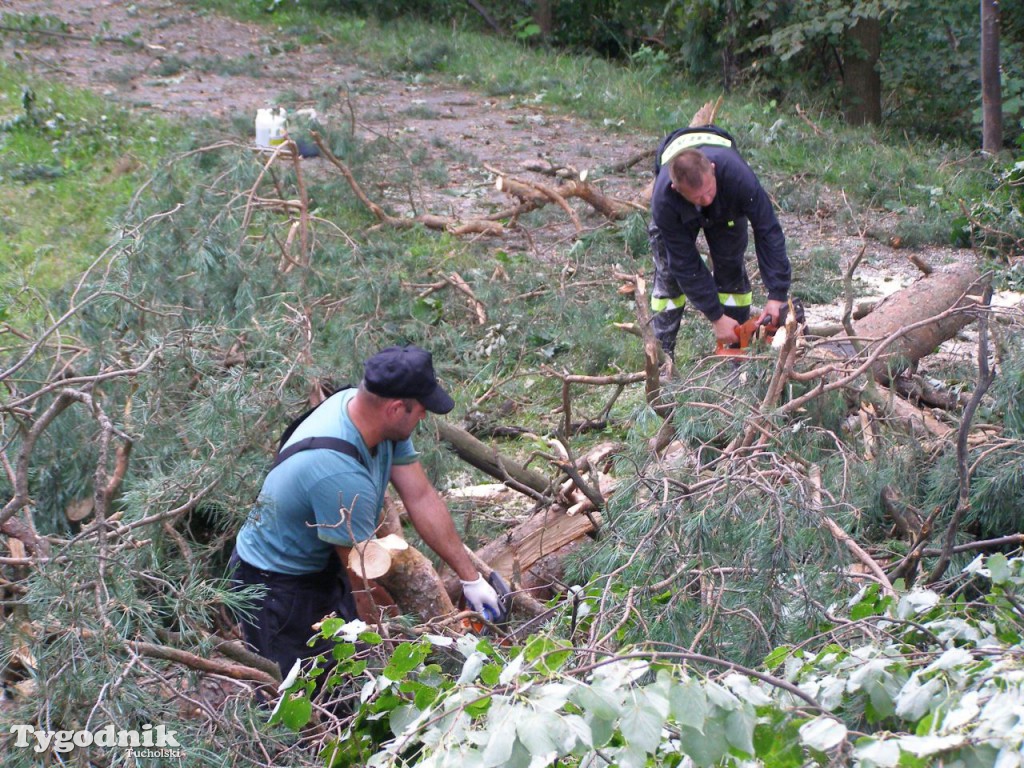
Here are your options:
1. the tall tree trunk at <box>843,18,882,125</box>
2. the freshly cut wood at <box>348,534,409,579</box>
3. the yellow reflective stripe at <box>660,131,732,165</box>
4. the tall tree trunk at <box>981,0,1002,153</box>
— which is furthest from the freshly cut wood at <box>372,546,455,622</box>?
the tall tree trunk at <box>843,18,882,125</box>

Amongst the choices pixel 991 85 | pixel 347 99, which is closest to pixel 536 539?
pixel 347 99

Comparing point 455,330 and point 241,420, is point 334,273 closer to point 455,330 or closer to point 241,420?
point 455,330

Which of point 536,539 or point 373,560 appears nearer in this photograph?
point 373,560

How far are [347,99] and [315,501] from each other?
16.1 ft

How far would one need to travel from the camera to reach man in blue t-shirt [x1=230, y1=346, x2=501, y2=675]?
286 cm

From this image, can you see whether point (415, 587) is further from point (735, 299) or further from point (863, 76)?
point (863, 76)

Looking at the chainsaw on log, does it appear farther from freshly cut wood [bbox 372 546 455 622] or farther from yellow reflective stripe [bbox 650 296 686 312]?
freshly cut wood [bbox 372 546 455 622]

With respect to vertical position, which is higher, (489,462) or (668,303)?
(668,303)

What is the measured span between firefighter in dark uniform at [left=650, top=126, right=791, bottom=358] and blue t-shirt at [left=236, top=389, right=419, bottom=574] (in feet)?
6.37

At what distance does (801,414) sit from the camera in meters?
3.43

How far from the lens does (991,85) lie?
25.2 ft

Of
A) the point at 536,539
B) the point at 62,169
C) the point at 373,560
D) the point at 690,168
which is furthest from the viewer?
the point at 62,169

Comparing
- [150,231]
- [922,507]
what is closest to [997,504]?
[922,507]

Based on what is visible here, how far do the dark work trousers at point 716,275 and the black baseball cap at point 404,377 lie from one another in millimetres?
1896
